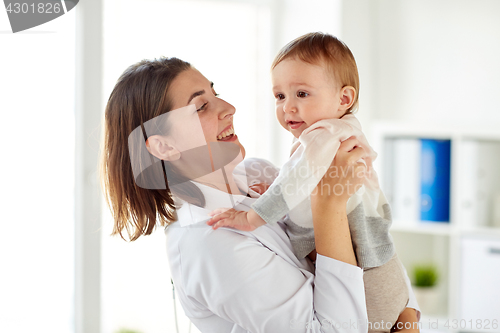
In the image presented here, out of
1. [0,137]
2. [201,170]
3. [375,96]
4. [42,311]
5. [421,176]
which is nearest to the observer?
[201,170]

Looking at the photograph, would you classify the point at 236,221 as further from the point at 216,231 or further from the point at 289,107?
the point at 289,107

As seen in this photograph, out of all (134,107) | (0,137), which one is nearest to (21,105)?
(0,137)

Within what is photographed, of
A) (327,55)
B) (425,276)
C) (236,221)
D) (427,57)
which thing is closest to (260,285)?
(236,221)

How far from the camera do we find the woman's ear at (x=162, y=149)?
991mm

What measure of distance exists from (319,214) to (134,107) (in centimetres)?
48

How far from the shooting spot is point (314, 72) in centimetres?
96

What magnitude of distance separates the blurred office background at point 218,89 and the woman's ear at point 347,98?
42.0 inches

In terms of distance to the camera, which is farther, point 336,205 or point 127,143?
point 127,143

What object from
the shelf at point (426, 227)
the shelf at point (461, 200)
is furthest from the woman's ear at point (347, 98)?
the shelf at point (426, 227)

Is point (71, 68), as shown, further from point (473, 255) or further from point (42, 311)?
point (473, 255)

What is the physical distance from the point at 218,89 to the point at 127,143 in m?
1.55

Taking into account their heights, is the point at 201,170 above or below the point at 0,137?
below

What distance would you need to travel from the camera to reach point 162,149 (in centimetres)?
101

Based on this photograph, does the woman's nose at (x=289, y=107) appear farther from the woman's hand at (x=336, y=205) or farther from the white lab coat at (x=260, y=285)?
the white lab coat at (x=260, y=285)
